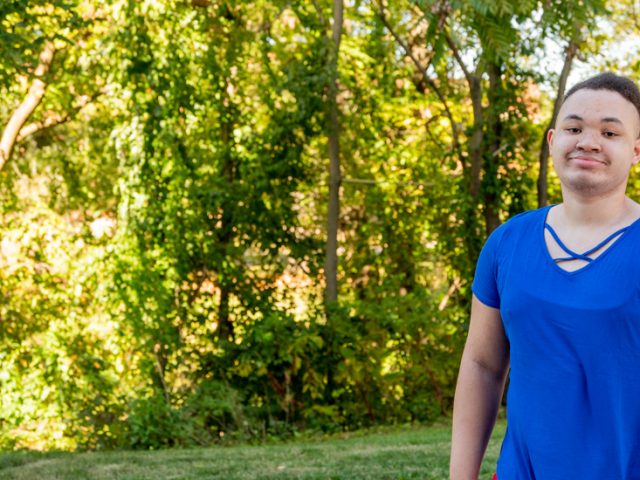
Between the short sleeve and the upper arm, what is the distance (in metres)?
0.02

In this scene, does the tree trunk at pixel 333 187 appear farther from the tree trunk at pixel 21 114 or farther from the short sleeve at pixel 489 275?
the short sleeve at pixel 489 275

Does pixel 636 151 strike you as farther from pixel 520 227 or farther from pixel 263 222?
pixel 263 222

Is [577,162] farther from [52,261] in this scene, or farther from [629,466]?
[52,261]

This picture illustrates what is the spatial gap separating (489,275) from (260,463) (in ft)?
20.5

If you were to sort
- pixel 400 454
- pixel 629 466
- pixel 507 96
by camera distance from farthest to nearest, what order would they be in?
pixel 507 96
pixel 400 454
pixel 629 466

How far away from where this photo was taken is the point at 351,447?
9.47m

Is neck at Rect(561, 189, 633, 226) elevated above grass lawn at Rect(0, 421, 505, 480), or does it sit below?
above

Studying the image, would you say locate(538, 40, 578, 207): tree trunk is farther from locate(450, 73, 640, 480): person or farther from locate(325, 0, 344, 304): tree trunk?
locate(450, 73, 640, 480): person

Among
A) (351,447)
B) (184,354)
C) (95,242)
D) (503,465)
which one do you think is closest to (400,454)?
(351,447)

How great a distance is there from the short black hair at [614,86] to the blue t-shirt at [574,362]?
0.25 meters

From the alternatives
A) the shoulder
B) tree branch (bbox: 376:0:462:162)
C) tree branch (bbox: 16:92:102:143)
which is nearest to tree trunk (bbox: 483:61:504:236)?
tree branch (bbox: 376:0:462:162)

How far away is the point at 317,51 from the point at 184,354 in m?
4.13

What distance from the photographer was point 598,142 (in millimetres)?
2031

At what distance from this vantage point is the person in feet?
6.38
